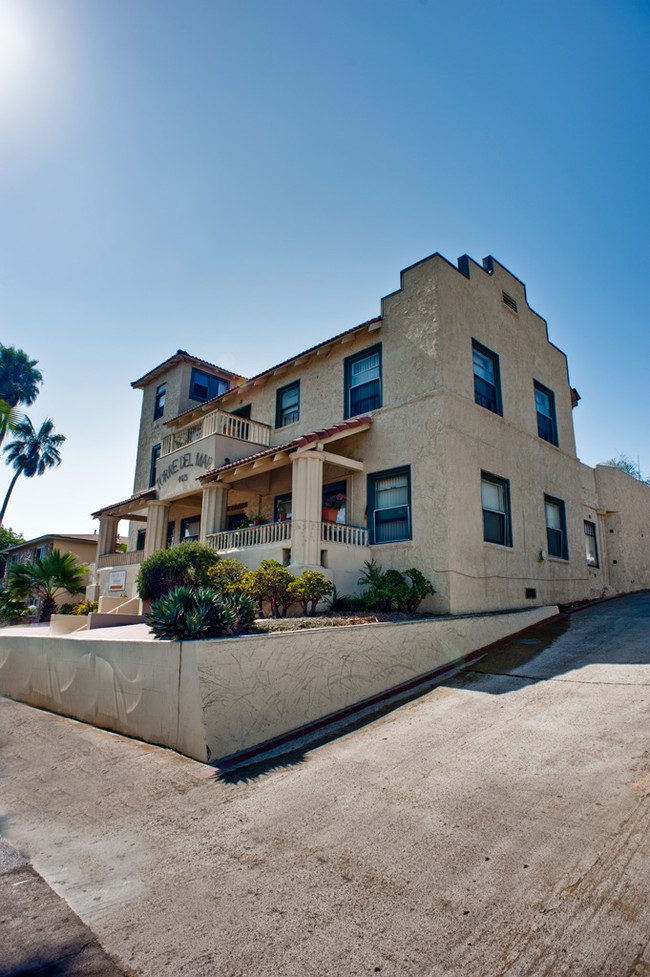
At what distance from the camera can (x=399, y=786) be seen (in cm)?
552

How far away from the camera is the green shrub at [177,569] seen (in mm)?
13805

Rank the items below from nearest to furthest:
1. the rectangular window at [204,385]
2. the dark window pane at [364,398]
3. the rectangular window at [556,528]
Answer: the dark window pane at [364,398], the rectangular window at [556,528], the rectangular window at [204,385]

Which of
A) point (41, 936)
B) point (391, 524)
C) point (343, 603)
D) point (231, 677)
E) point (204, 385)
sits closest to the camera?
point (41, 936)

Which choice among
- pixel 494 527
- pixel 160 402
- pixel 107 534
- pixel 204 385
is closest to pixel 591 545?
pixel 494 527

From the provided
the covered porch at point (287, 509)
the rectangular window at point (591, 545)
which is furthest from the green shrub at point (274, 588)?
the rectangular window at point (591, 545)

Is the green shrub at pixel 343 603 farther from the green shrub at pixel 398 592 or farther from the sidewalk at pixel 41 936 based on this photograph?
the sidewalk at pixel 41 936

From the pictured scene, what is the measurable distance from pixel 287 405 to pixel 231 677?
40.6ft

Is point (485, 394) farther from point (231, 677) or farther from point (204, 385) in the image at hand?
point (204, 385)

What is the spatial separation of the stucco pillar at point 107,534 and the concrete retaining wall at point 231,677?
11396 mm

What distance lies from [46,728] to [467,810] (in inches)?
297

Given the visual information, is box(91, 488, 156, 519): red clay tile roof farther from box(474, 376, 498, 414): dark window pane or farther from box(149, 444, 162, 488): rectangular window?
box(474, 376, 498, 414): dark window pane

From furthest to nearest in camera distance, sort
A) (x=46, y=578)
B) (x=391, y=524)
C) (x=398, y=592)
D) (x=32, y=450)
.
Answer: (x=32, y=450)
(x=46, y=578)
(x=391, y=524)
(x=398, y=592)

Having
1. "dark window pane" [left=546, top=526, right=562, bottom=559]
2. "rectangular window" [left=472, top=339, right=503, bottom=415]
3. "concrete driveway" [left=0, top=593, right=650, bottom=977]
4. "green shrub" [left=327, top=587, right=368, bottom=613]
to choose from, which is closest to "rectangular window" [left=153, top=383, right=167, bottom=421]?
"rectangular window" [left=472, top=339, right=503, bottom=415]

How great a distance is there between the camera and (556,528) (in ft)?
56.7
